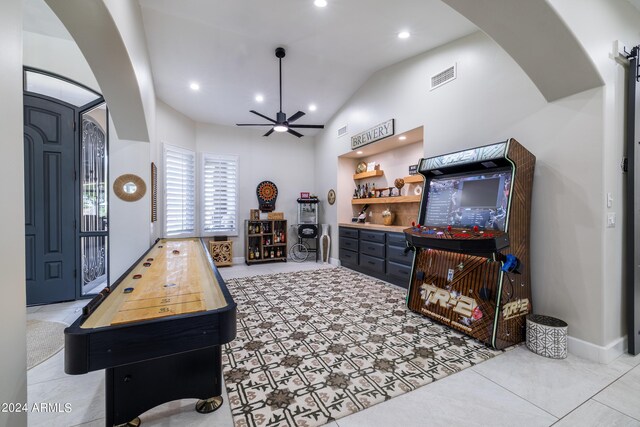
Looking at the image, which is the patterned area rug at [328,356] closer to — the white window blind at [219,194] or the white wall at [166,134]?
the white wall at [166,134]

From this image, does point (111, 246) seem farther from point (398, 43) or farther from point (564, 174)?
point (564, 174)

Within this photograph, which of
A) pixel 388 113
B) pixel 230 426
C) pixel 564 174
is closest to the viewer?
pixel 230 426

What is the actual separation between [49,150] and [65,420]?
379cm

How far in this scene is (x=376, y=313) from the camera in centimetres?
350

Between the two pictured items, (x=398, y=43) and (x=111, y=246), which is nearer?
(x=111, y=246)

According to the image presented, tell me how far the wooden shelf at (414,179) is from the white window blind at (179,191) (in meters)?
4.58

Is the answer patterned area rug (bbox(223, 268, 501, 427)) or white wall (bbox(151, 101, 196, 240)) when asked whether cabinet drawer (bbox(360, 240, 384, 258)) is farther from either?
white wall (bbox(151, 101, 196, 240))

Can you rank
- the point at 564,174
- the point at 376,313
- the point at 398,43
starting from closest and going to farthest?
1. the point at 564,174
2. the point at 376,313
3. the point at 398,43

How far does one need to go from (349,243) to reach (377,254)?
938 mm

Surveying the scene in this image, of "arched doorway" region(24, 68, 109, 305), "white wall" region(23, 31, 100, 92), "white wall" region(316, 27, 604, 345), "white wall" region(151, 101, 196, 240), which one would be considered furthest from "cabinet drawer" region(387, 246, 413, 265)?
"white wall" region(23, 31, 100, 92)

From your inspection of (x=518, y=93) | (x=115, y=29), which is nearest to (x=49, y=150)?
→ (x=115, y=29)

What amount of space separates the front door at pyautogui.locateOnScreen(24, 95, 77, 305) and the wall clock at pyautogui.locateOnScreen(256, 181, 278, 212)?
369cm

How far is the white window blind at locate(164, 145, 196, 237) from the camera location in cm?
552

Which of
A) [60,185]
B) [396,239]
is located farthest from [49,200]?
[396,239]
